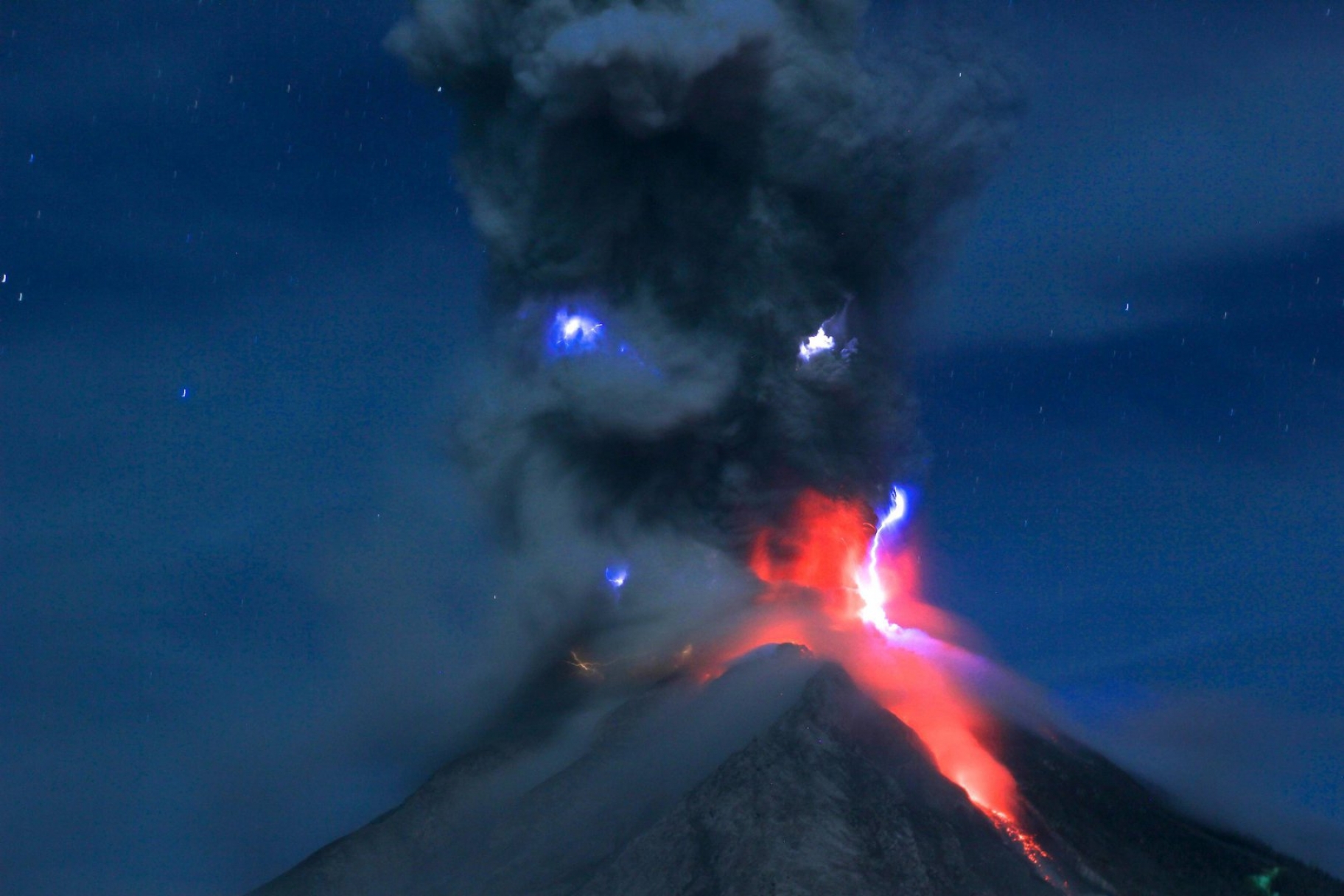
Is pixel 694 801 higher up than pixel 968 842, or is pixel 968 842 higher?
pixel 694 801

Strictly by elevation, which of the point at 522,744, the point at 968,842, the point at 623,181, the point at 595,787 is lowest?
the point at 968,842

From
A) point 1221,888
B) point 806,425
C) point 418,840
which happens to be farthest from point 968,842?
point 418,840

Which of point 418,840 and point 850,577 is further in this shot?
point 850,577

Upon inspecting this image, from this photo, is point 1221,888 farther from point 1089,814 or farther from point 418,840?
point 418,840

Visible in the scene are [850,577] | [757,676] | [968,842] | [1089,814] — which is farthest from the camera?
[850,577]

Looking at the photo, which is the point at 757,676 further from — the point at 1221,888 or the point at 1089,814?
the point at 1221,888

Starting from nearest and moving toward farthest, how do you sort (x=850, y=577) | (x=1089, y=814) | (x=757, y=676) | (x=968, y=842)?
(x=968, y=842) → (x=1089, y=814) → (x=757, y=676) → (x=850, y=577)
